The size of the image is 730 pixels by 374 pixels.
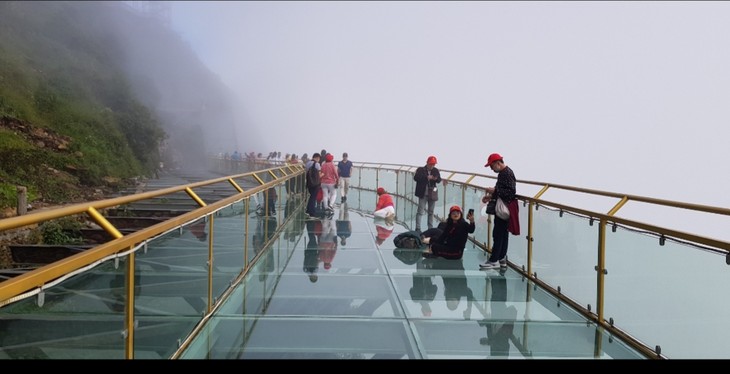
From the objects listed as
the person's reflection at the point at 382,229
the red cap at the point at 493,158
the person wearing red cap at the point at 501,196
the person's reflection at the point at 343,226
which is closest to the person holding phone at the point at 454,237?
the person wearing red cap at the point at 501,196

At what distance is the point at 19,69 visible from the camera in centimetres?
2859

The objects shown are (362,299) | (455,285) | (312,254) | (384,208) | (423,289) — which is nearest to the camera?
(362,299)

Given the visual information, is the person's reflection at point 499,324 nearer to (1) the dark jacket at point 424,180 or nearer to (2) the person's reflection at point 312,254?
(2) the person's reflection at point 312,254

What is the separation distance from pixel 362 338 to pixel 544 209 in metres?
3.17

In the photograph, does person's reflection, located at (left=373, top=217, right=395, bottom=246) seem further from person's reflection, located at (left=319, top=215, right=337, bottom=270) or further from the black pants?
the black pants

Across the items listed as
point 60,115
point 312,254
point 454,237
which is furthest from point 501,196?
point 60,115

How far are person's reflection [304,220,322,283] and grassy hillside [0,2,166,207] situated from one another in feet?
35.6

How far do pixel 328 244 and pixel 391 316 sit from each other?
4.28 m

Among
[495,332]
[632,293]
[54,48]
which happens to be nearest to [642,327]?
[632,293]

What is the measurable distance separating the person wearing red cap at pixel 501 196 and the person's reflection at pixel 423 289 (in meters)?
0.77

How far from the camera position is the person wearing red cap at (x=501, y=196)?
7062 mm

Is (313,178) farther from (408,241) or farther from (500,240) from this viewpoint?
(500,240)

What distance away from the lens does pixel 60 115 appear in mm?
28156
